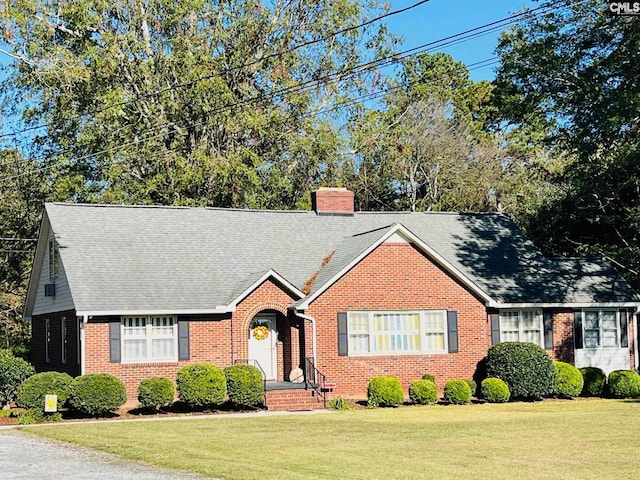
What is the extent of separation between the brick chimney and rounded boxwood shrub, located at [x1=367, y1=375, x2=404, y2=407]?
912 centimetres

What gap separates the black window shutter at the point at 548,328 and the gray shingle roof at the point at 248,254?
0.51 m

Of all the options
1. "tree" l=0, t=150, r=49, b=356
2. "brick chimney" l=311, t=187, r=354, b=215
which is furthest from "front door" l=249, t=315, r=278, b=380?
"tree" l=0, t=150, r=49, b=356

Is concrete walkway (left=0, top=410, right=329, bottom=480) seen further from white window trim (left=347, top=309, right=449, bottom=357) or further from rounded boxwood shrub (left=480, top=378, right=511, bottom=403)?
rounded boxwood shrub (left=480, top=378, right=511, bottom=403)

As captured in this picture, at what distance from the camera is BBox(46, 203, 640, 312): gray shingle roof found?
28.3 meters

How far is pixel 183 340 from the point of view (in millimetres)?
27844

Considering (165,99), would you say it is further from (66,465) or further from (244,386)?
(66,465)

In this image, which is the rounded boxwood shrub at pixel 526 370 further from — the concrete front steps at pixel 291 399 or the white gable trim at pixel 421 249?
the concrete front steps at pixel 291 399

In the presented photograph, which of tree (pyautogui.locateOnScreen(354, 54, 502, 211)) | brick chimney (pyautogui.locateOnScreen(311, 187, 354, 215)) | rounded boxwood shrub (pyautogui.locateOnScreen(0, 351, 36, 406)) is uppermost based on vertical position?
tree (pyautogui.locateOnScreen(354, 54, 502, 211))

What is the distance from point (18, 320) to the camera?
4262cm

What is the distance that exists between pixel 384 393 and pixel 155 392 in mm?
6140

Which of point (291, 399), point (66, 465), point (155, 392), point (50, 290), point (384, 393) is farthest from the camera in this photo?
point (50, 290)

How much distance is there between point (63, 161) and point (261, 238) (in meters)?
12.7

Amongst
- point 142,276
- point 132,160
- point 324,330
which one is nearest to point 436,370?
point 324,330

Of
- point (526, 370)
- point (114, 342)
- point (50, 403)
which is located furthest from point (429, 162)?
point (50, 403)
